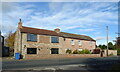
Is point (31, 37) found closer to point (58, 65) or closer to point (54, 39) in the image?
point (54, 39)

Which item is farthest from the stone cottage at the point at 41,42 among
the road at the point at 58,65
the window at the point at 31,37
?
the road at the point at 58,65

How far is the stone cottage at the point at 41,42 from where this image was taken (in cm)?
3105

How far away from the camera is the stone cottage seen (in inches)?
1223

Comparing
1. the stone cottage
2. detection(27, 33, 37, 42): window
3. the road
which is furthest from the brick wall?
the road

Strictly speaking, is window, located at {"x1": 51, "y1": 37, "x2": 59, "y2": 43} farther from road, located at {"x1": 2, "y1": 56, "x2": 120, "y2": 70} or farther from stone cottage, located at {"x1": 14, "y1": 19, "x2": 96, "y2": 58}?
road, located at {"x1": 2, "y1": 56, "x2": 120, "y2": 70}

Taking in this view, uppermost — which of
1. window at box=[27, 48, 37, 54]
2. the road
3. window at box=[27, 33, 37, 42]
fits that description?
window at box=[27, 33, 37, 42]

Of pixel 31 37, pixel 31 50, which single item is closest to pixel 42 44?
pixel 31 50

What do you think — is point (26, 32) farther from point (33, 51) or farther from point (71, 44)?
point (71, 44)

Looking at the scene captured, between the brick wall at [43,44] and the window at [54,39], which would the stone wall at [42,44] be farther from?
the window at [54,39]

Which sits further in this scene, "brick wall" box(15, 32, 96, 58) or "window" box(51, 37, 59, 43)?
"window" box(51, 37, 59, 43)

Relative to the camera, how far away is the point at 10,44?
50781 mm

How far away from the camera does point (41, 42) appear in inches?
1320

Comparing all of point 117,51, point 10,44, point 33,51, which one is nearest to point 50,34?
point 33,51

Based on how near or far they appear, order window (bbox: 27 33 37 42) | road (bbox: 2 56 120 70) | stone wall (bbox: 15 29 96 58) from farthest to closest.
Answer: window (bbox: 27 33 37 42), stone wall (bbox: 15 29 96 58), road (bbox: 2 56 120 70)
